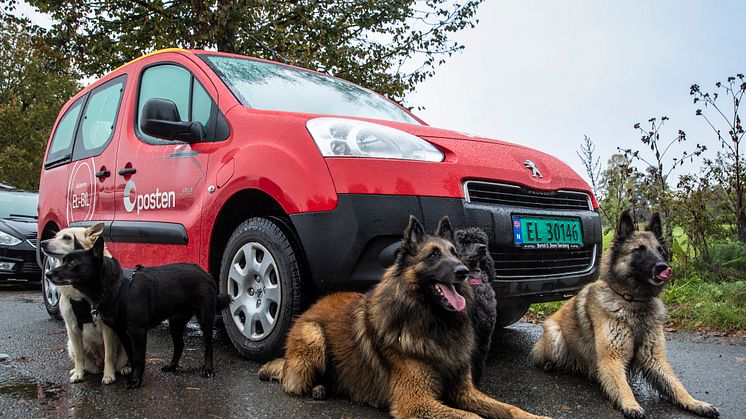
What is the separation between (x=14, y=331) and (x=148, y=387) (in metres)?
2.74

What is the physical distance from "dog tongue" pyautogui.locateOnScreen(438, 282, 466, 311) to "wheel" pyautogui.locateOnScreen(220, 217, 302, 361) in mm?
1017

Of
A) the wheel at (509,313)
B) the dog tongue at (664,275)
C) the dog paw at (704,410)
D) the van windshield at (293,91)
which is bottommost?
the dog paw at (704,410)

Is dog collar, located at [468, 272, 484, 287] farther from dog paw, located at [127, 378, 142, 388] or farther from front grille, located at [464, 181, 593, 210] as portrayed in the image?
dog paw, located at [127, 378, 142, 388]

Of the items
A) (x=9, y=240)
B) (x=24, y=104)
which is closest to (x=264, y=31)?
(x=9, y=240)

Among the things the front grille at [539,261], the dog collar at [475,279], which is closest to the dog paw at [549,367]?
the front grille at [539,261]

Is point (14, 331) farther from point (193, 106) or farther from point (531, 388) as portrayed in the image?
point (531, 388)

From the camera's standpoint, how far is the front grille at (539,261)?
3584 millimetres

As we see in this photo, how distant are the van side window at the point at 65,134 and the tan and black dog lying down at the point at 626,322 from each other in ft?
17.0

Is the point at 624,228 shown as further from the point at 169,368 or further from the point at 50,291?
the point at 50,291

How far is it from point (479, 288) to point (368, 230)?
0.72 m

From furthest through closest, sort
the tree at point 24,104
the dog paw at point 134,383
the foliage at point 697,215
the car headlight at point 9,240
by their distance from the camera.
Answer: the tree at point 24,104 < the car headlight at point 9,240 < the foliage at point 697,215 < the dog paw at point 134,383

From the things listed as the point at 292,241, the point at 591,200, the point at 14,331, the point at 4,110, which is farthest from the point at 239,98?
the point at 4,110

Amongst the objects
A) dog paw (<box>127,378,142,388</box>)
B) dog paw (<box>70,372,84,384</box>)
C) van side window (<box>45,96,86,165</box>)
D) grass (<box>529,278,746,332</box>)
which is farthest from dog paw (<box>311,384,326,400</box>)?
van side window (<box>45,96,86,165</box>)

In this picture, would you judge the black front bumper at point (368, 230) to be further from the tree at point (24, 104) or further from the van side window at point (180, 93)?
the tree at point (24, 104)
